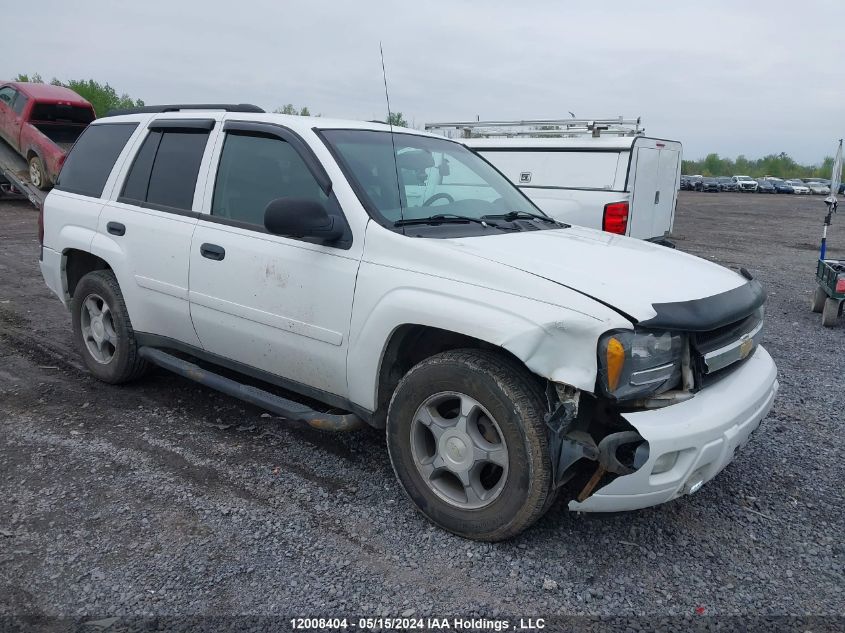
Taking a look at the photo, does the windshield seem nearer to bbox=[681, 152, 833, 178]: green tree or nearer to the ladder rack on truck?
the ladder rack on truck

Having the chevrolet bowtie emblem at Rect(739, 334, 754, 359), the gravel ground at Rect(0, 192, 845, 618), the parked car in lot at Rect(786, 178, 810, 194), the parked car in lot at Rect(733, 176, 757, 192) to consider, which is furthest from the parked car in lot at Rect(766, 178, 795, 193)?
the chevrolet bowtie emblem at Rect(739, 334, 754, 359)

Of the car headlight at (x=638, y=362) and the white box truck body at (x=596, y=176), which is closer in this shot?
the car headlight at (x=638, y=362)

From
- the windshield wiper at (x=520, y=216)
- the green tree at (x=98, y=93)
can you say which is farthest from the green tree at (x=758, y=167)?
the windshield wiper at (x=520, y=216)

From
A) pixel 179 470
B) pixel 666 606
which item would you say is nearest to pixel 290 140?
pixel 179 470

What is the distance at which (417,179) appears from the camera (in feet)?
12.4

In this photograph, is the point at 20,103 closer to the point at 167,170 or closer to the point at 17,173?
the point at 17,173

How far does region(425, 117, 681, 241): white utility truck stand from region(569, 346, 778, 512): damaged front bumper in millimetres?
5370

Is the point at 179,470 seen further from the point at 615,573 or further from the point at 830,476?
the point at 830,476

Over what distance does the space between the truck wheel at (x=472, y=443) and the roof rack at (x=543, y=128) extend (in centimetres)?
659

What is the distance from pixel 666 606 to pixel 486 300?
55.0 inches

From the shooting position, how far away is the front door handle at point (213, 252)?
3793mm

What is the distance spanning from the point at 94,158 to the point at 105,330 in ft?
Result: 4.09

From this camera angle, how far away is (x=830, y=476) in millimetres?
3838

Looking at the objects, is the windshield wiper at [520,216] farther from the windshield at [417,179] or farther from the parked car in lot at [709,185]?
the parked car in lot at [709,185]
